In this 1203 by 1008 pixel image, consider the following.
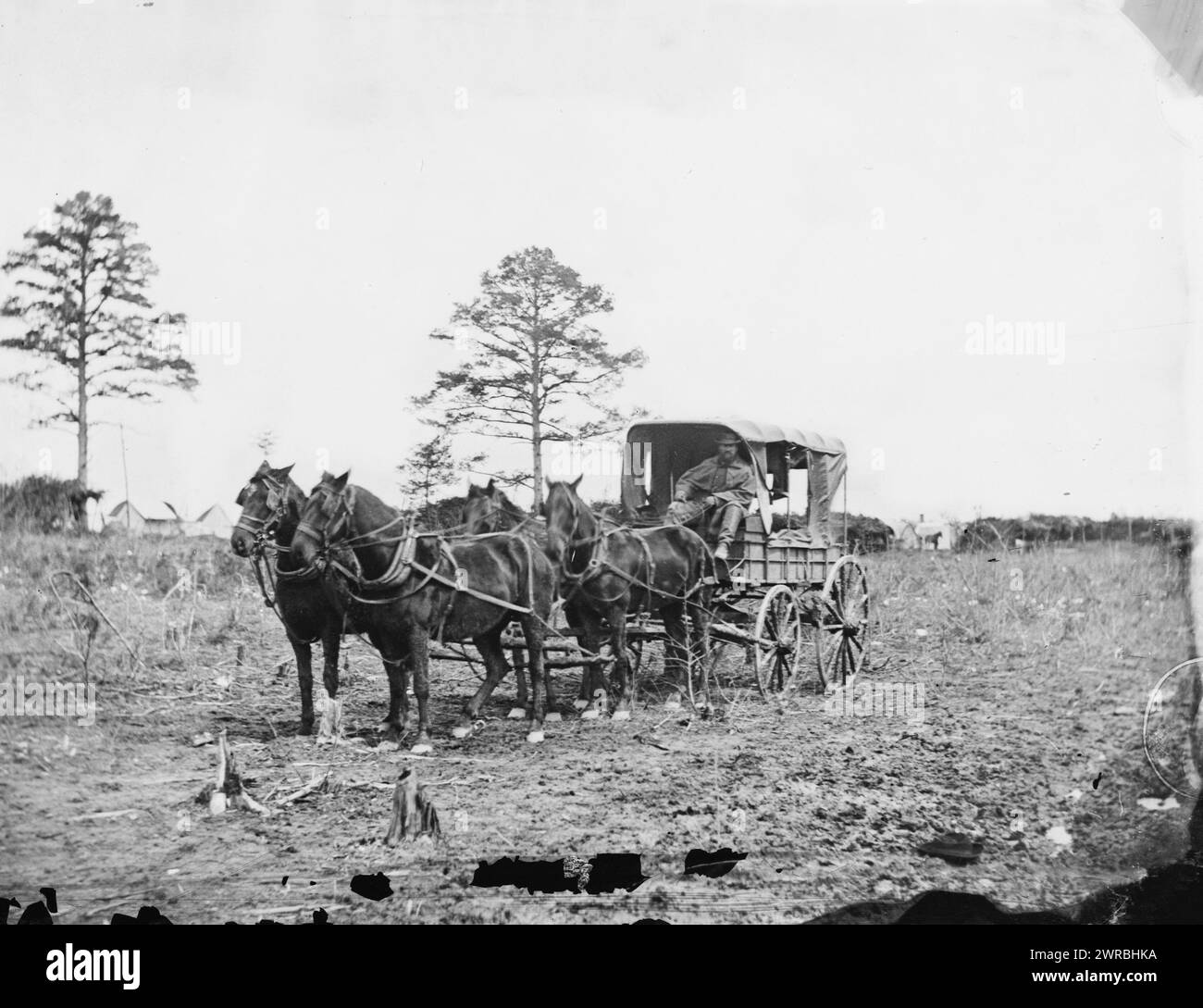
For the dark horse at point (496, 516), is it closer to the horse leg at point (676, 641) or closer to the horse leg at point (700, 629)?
the horse leg at point (676, 641)

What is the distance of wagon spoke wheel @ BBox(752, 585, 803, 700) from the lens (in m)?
5.94


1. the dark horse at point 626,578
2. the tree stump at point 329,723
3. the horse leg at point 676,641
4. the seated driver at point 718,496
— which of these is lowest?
the tree stump at point 329,723

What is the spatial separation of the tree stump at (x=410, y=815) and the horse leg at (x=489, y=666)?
0.81 metres

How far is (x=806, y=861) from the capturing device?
4.49m

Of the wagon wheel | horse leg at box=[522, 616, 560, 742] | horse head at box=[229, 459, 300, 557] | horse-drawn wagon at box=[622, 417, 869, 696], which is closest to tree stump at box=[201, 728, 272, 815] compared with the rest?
horse head at box=[229, 459, 300, 557]

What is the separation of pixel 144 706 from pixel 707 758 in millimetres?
2738

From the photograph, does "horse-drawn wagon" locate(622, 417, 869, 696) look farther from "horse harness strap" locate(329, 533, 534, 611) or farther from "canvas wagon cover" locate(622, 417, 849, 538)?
"horse harness strap" locate(329, 533, 534, 611)

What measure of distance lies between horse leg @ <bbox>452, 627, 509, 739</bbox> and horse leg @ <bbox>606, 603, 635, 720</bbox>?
2.18 feet

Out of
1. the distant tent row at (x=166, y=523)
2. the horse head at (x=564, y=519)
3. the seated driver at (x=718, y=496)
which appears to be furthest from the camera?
the seated driver at (x=718, y=496)

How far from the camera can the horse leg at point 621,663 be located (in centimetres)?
548

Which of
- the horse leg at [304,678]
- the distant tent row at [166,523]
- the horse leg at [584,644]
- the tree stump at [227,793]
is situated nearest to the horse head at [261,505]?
the distant tent row at [166,523]

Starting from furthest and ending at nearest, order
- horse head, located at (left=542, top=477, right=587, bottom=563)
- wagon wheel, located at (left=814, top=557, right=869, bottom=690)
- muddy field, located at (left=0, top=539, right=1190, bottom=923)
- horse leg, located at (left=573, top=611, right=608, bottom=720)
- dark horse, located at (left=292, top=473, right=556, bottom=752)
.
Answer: wagon wheel, located at (left=814, top=557, right=869, bottom=690) < horse leg, located at (left=573, top=611, right=608, bottom=720) < horse head, located at (left=542, top=477, right=587, bottom=563) < dark horse, located at (left=292, top=473, right=556, bottom=752) < muddy field, located at (left=0, top=539, right=1190, bottom=923)
